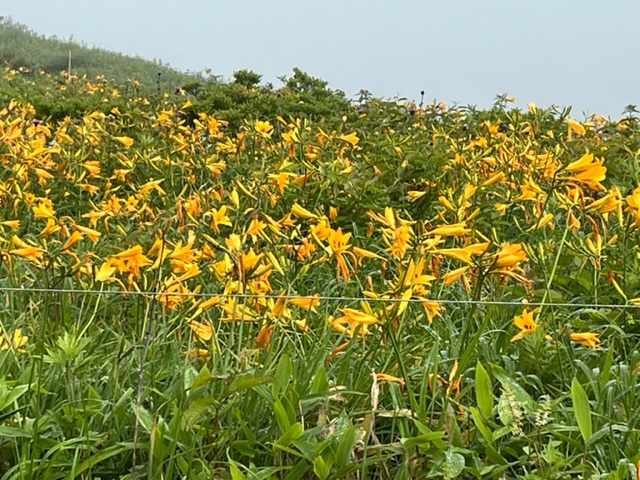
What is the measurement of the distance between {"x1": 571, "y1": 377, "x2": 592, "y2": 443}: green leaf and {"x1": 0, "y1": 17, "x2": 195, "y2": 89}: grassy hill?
43.4ft

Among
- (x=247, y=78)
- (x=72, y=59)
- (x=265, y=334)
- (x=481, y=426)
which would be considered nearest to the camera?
(x=481, y=426)

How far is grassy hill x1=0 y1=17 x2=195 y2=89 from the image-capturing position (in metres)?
15.0

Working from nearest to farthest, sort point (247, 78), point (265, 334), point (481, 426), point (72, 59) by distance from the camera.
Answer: point (481, 426)
point (265, 334)
point (247, 78)
point (72, 59)

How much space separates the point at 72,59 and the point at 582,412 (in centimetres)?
1696

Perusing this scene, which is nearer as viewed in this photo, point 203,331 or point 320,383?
point 320,383

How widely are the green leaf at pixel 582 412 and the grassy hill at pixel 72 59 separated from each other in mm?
13233

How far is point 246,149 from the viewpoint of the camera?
13.6ft

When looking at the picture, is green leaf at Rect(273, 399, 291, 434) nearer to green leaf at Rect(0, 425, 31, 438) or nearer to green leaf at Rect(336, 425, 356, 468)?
green leaf at Rect(336, 425, 356, 468)

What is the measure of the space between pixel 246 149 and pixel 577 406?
304 cm

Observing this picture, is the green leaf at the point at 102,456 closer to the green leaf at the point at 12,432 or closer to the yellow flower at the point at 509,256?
the green leaf at the point at 12,432

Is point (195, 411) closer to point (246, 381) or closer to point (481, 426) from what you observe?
point (246, 381)

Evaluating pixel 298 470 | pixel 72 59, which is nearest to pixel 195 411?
pixel 298 470

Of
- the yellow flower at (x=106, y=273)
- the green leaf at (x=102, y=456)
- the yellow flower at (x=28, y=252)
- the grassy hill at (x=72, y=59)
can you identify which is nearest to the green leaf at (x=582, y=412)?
the green leaf at (x=102, y=456)

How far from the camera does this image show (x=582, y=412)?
4.53 ft
